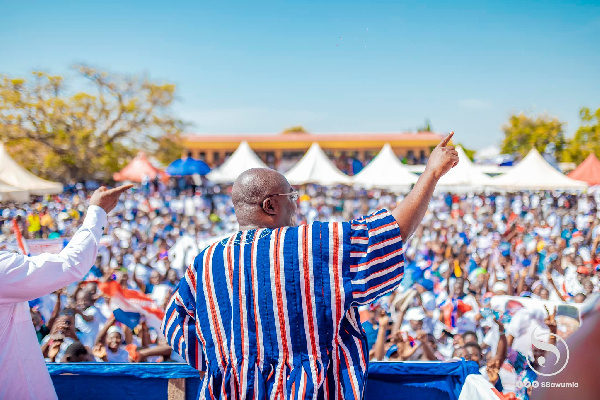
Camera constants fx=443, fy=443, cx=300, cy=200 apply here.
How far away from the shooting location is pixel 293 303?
1.19 m

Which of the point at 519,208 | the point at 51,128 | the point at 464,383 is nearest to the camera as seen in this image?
the point at 464,383

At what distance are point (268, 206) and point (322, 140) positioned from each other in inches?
1359

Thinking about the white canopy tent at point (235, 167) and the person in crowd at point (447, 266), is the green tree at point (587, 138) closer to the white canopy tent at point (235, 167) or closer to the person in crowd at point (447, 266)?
the person in crowd at point (447, 266)

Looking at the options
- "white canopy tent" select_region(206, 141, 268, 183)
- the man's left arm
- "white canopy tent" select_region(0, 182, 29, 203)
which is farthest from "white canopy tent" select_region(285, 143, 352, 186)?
the man's left arm

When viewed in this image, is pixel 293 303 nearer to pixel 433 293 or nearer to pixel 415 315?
pixel 415 315

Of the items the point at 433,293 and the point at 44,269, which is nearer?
the point at 44,269

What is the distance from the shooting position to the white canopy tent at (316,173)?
14.7m

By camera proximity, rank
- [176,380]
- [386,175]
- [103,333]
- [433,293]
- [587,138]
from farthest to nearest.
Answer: [587,138] → [386,175] → [433,293] → [103,333] → [176,380]

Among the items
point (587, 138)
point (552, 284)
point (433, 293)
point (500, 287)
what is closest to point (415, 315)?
point (433, 293)

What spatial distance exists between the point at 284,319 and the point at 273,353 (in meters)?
0.11

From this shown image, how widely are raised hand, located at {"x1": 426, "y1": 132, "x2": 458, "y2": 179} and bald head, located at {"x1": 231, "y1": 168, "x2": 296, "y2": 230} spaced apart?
1.43 feet

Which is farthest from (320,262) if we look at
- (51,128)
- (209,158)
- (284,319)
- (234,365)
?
(209,158)

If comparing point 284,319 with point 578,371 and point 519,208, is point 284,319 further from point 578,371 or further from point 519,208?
point 519,208

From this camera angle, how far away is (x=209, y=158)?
36.6m
